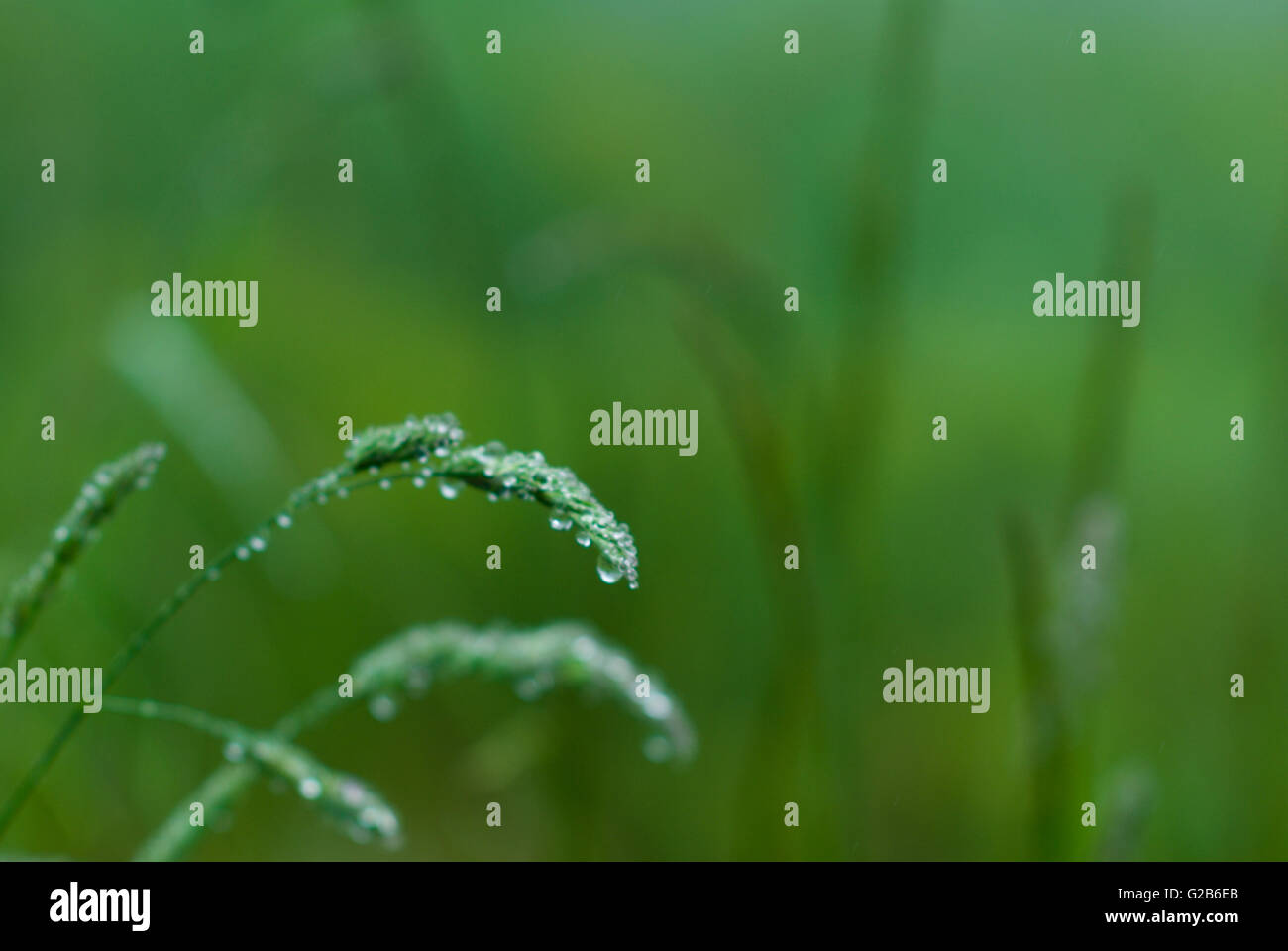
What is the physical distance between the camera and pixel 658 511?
2305 millimetres

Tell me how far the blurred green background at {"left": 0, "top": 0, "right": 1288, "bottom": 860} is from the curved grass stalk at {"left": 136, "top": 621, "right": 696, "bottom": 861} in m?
0.40

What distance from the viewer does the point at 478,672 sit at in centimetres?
67

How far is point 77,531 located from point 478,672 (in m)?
0.22

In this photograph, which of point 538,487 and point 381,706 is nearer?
point 538,487

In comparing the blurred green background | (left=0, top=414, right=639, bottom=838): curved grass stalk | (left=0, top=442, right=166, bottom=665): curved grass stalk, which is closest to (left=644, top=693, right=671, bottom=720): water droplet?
(left=0, top=414, right=639, bottom=838): curved grass stalk

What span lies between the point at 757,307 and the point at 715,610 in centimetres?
93

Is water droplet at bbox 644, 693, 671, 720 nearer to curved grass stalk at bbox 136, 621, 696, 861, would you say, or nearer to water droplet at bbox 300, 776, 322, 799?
curved grass stalk at bbox 136, 621, 696, 861

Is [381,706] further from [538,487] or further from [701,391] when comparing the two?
[701,391]

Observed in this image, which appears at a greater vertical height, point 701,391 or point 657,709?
point 701,391

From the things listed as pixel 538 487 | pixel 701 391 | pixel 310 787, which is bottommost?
pixel 310 787

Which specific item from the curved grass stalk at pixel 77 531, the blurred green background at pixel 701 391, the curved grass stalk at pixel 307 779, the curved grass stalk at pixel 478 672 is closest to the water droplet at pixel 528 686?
the curved grass stalk at pixel 478 672

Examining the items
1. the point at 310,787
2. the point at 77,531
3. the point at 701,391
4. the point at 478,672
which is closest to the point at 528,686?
the point at 478,672

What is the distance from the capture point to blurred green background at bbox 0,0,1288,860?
1.39m
